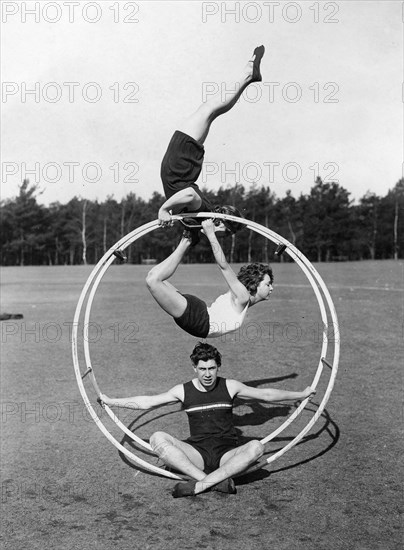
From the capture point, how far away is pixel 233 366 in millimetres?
11797

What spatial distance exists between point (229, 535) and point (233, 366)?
21.1 ft

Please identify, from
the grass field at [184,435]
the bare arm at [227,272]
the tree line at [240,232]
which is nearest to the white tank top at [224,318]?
the bare arm at [227,272]

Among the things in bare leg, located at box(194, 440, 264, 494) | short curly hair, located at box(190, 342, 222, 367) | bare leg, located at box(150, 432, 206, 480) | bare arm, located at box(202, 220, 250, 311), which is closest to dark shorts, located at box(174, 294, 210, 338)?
short curly hair, located at box(190, 342, 222, 367)

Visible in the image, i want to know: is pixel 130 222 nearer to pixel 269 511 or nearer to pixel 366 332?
pixel 366 332

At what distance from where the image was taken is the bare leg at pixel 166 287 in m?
6.15

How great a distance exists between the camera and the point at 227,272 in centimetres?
613

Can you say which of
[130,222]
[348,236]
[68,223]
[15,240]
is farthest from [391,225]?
[15,240]

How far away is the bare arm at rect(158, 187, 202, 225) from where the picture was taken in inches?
238

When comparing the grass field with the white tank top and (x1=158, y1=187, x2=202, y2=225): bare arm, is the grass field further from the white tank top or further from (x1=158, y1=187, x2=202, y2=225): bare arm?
(x1=158, y1=187, x2=202, y2=225): bare arm

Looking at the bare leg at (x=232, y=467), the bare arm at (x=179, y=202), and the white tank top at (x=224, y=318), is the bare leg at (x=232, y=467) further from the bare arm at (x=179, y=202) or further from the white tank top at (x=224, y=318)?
the bare arm at (x=179, y=202)

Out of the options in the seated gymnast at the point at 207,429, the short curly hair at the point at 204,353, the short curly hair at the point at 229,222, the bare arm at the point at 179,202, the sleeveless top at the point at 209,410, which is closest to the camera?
the bare arm at the point at 179,202

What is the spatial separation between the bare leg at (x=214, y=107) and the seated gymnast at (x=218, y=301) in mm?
870

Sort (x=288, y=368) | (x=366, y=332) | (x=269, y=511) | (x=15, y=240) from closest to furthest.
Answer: (x=269, y=511), (x=288, y=368), (x=366, y=332), (x=15, y=240)

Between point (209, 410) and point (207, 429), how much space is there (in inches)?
7.8
